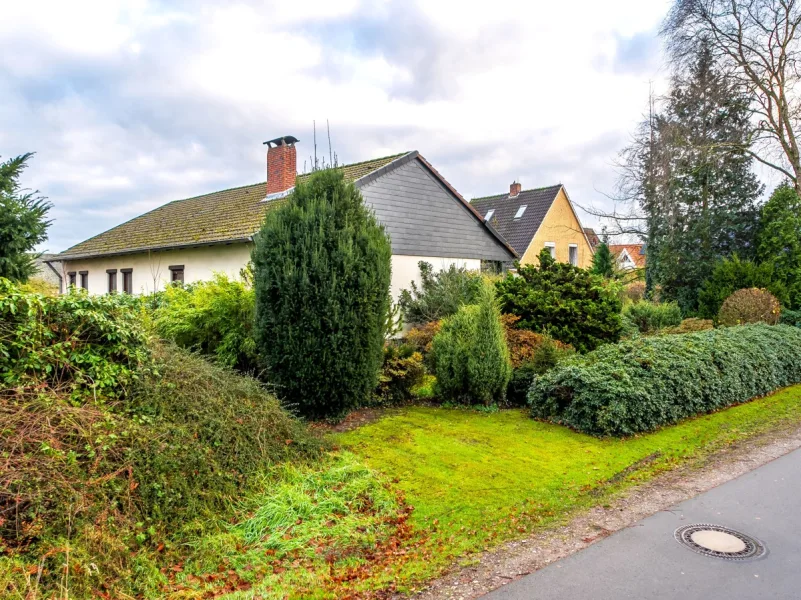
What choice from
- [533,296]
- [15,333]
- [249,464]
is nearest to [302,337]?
[249,464]

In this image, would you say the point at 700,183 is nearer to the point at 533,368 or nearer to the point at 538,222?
the point at 538,222

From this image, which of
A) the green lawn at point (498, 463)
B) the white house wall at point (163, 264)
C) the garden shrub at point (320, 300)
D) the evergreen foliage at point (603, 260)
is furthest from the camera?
the evergreen foliage at point (603, 260)

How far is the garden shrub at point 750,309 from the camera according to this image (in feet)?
48.2

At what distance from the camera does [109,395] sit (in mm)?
4961

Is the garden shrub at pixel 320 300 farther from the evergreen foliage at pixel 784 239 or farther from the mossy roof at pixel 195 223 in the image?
the evergreen foliage at pixel 784 239

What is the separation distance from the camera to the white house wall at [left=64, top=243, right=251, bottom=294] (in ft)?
52.3

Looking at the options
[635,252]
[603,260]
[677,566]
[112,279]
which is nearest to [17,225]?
[677,566]

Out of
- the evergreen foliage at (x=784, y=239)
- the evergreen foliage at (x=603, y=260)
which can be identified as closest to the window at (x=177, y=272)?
the evergreen foliage at (x=784, y=239)

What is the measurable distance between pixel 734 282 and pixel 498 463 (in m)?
14.7

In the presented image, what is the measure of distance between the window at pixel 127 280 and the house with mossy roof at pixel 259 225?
0.02m

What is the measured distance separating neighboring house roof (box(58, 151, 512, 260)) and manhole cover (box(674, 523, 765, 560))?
10887mm

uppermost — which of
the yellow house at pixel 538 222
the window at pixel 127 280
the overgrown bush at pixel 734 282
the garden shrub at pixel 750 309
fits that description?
the yellow house at pixel 538 222

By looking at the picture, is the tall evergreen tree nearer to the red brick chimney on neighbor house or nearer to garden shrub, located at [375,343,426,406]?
the red brick chimney on neighbor house

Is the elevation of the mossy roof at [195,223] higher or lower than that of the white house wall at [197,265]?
higher
